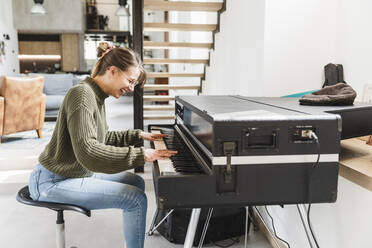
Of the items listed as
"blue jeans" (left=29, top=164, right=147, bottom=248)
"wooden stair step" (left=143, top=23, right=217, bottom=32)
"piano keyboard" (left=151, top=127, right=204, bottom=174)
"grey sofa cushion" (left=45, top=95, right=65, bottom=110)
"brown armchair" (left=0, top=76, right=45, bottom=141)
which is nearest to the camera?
"piano keyboard" (left=151, top=127, right=204, bottom=174)

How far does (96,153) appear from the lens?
4.26 ft

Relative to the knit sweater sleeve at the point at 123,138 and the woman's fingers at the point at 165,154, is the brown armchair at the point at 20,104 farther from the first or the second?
the woman's fingers at the point at 165,154

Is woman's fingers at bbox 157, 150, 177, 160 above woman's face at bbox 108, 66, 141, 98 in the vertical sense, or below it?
below

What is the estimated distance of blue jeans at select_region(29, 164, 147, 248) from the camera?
4.88 ft

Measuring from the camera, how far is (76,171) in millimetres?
1534

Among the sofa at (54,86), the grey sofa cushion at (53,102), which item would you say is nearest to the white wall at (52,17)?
the sofa at (54,86)

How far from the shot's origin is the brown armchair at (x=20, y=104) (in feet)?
14.0

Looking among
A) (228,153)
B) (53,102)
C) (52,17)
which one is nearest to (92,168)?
(228,153)

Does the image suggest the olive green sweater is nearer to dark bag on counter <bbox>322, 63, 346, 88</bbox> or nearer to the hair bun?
the hair bun

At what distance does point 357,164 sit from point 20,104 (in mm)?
4139

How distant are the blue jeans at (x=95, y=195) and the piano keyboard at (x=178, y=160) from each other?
256 mm

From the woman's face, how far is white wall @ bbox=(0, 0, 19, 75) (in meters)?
9.53

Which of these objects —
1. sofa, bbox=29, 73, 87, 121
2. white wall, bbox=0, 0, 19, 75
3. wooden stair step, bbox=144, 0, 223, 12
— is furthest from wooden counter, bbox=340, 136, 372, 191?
white wall, bbox=0, 0, 19, 75

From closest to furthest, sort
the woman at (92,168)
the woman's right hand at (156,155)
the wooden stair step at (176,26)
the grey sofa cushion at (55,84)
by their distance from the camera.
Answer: the woman's right hand at (156,155), the woman at (92,168), the wooden stair step at (176,26), the grey sofa cushion at (55,84)
